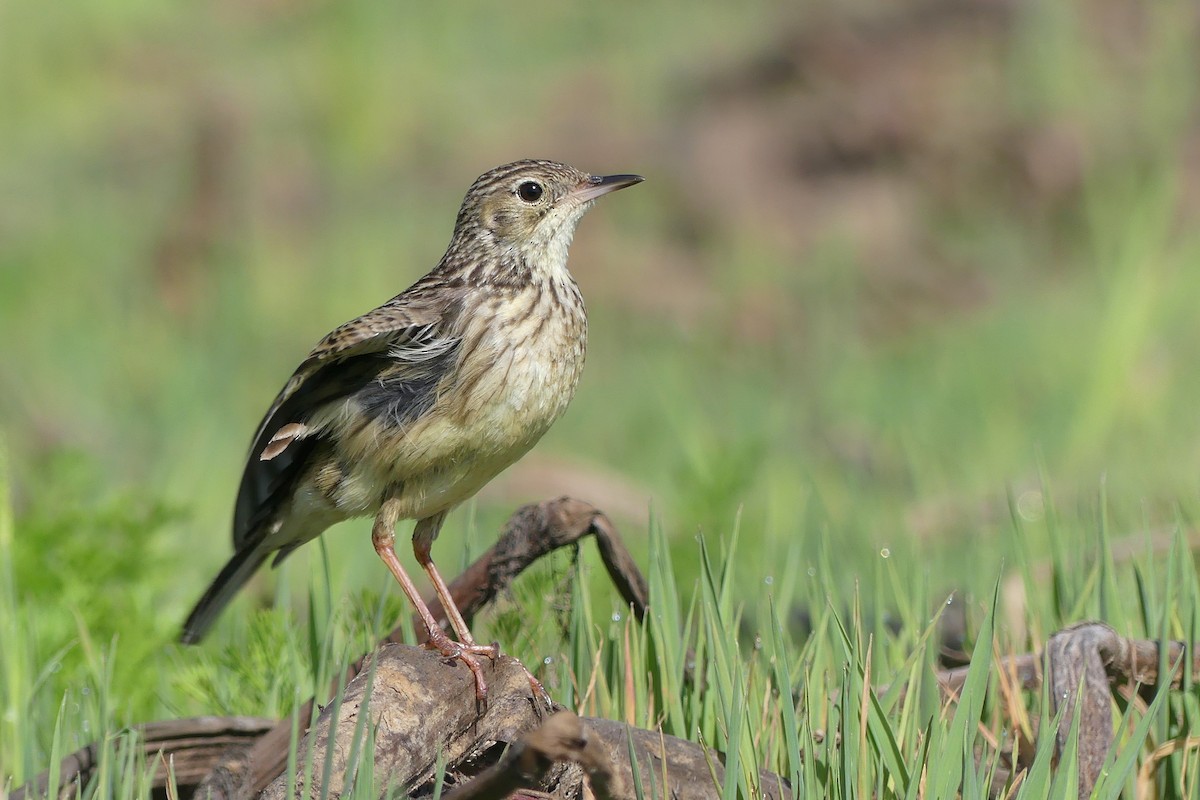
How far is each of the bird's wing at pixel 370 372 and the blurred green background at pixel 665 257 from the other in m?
0.40

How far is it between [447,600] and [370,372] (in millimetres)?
815

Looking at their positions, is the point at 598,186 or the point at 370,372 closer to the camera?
the point at 370,372

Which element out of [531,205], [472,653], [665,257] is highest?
[665,257]

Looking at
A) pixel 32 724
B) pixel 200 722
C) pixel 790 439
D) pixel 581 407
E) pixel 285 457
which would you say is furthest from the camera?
pixel 581 407

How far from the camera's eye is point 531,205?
14.6 ft

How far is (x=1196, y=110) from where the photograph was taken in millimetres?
11117

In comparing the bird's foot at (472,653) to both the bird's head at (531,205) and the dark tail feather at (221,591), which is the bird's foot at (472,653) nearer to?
the dark tail feather at (221,591)

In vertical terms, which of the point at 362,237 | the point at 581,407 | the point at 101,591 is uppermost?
the point at 362,237

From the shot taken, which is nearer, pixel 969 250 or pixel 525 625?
pixel 525 625

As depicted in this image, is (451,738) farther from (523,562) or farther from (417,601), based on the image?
(417,601)

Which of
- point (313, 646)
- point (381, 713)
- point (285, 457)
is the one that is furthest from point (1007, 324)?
point (381, 713)

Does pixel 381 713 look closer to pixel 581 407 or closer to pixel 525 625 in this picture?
pixel 525 625

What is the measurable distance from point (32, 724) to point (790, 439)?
491cm

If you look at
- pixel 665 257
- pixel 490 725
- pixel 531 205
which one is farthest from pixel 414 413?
pixel 665 257
